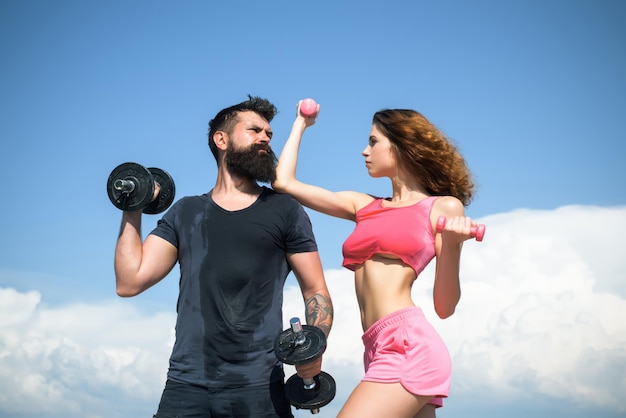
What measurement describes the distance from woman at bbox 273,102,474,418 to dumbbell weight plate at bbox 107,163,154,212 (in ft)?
3.25

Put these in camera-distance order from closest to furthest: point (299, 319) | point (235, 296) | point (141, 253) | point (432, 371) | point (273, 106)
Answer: point (432, 371) → point (299, 319) → point (235, 296) → point (141, 253) → point (273, 106)

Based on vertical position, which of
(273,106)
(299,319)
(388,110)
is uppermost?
(273,106)

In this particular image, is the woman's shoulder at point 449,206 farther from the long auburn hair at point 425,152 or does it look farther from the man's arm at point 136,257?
the man's arm at point 136,257

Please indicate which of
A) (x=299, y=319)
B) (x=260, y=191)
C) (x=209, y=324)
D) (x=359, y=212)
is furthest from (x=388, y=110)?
(x=209, y=324)

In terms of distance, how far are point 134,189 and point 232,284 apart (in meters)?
1.07

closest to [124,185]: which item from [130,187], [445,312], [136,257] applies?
[130,187]

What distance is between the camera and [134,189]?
5.99 meters

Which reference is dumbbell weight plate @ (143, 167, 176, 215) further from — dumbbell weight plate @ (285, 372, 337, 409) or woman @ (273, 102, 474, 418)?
dumbbell weight plate @ (285, 372, 337, 409)

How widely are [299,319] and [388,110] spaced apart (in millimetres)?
1640

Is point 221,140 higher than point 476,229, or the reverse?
point 221,140

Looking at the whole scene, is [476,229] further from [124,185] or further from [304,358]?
[124,185]

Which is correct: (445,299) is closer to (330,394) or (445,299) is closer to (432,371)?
(432,371)

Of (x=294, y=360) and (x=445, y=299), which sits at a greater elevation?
(x=445, y=299)

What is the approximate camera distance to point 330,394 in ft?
18.1
